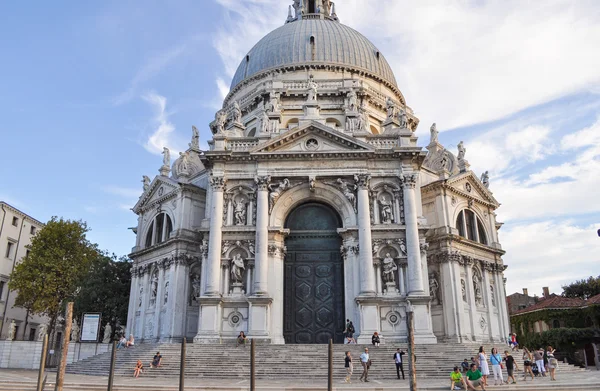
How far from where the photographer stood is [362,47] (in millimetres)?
43688

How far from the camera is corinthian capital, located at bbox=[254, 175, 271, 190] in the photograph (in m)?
28.3

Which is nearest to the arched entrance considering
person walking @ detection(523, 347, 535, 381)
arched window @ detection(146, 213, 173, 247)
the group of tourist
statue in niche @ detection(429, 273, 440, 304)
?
statue in niche @ detection(429, 273, 440, 304)

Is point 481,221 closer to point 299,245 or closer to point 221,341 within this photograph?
point 299,245

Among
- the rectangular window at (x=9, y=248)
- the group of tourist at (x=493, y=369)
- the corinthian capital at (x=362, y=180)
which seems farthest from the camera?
the rectangular window at (x=9, y=248)

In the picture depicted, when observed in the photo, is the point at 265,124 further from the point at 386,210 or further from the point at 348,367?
the point at 348,367

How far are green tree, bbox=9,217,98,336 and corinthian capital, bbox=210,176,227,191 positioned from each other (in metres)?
15.4

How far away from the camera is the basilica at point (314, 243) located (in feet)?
86.7

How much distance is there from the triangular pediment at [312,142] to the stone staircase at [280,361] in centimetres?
1076

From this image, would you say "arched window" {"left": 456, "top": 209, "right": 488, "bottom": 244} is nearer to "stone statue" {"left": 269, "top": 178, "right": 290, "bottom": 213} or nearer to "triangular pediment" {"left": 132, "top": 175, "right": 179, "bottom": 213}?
"stone statue" {"left": 269, "top": 178, "right": 290, "bottom": 213}

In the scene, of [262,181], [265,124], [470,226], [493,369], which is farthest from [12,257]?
[493,369]

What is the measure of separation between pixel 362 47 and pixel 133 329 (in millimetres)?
28776

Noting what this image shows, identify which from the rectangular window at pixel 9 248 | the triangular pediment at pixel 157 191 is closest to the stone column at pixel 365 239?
the triangular pediment at pixel 157 191

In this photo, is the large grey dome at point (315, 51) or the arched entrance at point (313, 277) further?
the large grey dome at point (315, 51)

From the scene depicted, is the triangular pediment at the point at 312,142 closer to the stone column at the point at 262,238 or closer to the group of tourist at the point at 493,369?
the stone column at the point at 262,238
